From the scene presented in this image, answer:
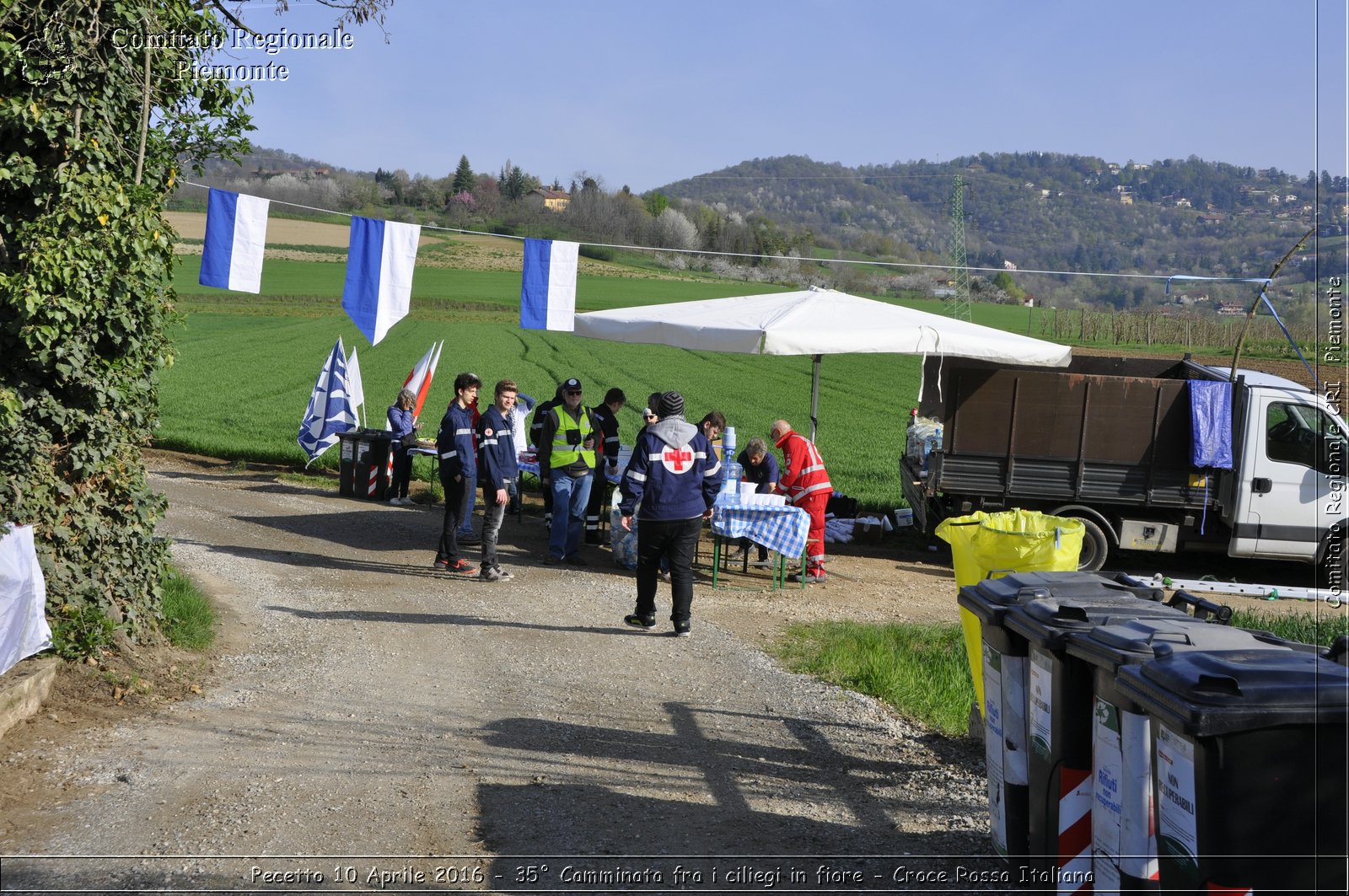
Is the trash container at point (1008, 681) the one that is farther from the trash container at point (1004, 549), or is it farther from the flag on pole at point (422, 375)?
the flag on pole at point (422, 375)

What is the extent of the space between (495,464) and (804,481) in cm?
308

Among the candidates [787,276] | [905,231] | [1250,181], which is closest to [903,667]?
[787,276]

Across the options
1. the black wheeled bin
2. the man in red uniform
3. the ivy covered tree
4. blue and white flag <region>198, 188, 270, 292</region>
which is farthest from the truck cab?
blue and white flag <region>198, 188, 270, 292</region>

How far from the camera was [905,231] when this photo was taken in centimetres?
16862

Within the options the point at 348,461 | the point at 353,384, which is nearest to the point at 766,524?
the point at 348,461

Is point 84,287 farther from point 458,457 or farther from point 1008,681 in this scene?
point 1008,681

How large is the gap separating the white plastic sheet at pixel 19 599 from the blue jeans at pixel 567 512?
569 centimetres

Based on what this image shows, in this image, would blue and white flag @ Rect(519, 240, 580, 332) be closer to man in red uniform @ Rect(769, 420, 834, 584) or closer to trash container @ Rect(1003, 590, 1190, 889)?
man in red uniform @ Rect(769, 420, 834, 584)

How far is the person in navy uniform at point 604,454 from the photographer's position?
40.5ft

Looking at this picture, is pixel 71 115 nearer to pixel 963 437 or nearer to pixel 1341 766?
pixel 1341 766

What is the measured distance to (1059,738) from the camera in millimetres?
4176

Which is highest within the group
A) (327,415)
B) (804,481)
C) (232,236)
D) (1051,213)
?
(1051,213)

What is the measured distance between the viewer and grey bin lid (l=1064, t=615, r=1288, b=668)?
374 centimetres

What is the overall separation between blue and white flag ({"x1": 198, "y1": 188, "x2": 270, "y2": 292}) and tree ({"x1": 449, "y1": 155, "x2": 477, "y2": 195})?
31.5 metres
